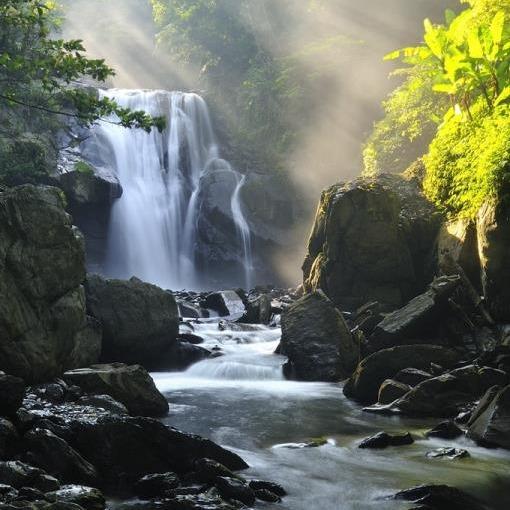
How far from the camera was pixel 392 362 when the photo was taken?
32.6 feet

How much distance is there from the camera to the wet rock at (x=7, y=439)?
5.40 m

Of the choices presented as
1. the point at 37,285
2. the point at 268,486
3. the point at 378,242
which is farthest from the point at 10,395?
the point at 378,242

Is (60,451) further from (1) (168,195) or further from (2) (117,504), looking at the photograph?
(1) (168,195)

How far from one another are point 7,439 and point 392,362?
21.0 ft

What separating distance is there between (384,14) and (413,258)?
17881mm

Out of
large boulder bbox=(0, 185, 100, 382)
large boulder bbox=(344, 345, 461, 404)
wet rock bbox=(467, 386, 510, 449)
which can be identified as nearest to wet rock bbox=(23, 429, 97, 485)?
large boulder bbox=(0, 185, 100, 382)

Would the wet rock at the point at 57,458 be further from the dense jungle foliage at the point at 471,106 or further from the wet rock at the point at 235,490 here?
the dense jungle foliage at the point at 471,106

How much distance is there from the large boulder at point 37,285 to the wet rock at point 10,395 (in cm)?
202

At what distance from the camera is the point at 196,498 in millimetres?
5059

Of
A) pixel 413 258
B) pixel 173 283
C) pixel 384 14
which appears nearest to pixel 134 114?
pixel 413 258

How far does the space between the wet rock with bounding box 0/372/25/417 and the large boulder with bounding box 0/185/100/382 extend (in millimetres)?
2015

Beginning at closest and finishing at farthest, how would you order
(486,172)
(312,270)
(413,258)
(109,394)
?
(109,394) → (486,172) → (413,258) → (312,270)

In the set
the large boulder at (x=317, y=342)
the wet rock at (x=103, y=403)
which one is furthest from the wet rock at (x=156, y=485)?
the large boulder at (x=317, y=342)

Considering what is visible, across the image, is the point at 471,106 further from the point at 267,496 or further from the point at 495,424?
the point at 267,496
